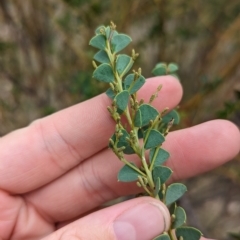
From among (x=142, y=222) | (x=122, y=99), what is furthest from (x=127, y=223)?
(x=122, y=99)

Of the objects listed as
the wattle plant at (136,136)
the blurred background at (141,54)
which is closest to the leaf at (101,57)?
the wattle plant at (136,136)

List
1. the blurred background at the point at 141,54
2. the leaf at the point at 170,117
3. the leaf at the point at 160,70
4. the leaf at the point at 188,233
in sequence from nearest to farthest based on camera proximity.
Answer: the leaf at the point at 188,233 → the leaf at the point at 170,117 → the leaf at the point at 160,70 → the blurred background at the point at 141,54

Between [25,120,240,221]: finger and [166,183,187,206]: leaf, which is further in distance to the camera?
[25,120,240,221]: finger

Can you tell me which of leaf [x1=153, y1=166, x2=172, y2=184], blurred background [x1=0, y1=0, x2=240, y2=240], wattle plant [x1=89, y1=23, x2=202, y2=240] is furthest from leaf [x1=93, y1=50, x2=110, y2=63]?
blurred background [x1=0, y1=0, x2=240, y2=240]

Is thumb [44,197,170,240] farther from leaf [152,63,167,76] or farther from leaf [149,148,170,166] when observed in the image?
leaf [152,63,167,76]

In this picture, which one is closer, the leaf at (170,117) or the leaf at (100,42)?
the leaf at (100,42)

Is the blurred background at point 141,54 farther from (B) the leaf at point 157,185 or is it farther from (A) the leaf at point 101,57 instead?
(B) the leaf at point 157,185

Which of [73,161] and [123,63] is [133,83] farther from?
[73,161]
